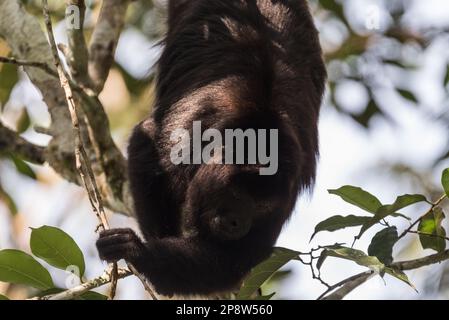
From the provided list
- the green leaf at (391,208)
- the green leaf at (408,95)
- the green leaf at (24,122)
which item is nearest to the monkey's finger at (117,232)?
the green leaf at (391,208)

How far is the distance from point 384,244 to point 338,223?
0.89 feet

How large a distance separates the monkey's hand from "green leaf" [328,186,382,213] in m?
1.18

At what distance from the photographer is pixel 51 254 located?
4.01 m

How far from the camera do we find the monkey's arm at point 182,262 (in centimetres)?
441

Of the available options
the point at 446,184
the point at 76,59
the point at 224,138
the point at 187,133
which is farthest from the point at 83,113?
the point at 446,184

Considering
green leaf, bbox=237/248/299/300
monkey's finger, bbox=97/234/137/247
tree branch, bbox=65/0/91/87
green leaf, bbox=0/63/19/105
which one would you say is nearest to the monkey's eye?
green leaf, bbox=237/248/299/300

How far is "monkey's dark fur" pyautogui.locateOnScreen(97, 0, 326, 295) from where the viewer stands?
4508mm

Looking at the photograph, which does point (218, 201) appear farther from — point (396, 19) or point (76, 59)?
point (396, 19)

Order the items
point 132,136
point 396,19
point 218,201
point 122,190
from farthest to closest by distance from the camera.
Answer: point 396,19, point 122,190, point 132,136, point 218,201

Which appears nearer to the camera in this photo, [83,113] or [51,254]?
[51,254]

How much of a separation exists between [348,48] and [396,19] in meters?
0.56

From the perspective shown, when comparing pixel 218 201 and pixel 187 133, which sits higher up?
pixel 187 133

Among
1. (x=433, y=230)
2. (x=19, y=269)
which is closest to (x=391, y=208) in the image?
(x=433, y=230)

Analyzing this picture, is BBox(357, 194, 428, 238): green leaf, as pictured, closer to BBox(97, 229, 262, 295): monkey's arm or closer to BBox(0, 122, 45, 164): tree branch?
BBox(97, 229, 262, 295): monkey's arm
